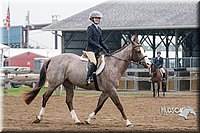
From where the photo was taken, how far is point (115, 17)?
3047 cm

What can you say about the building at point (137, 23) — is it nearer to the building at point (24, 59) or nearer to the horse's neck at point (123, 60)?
the horse's neck at point (123, 60)

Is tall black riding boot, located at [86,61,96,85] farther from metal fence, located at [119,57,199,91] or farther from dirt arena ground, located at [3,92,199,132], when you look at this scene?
metal fence, located at [119,57,199,91]

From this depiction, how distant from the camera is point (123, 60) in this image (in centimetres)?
1076

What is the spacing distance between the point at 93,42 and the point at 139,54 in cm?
99

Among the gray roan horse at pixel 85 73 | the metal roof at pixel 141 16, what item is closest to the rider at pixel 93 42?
the gray roan horse at pixel 85 73

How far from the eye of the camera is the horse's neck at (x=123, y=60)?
10680 mm

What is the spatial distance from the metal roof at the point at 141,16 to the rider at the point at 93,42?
1717 centimetres

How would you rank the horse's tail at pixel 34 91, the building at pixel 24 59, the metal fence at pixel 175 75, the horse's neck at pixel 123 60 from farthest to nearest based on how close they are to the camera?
the building at pixel 24 59 → the metal fence at pixel 175 75 → the horse's tail at pixel 34 91 → the horse's neck at pixel 123 60

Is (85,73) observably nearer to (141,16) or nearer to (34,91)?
(34,91)

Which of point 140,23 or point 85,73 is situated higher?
point 140,23

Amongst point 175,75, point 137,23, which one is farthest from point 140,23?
point 175,75

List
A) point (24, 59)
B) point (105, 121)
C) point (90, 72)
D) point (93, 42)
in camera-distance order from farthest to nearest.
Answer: point (24, 59)
point (105, 121)
point (90, 72)
point (93, 42)

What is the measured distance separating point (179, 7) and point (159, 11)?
51.7 inches

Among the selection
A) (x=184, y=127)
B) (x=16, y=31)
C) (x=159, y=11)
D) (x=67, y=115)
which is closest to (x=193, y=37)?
(x=159, y=11)
